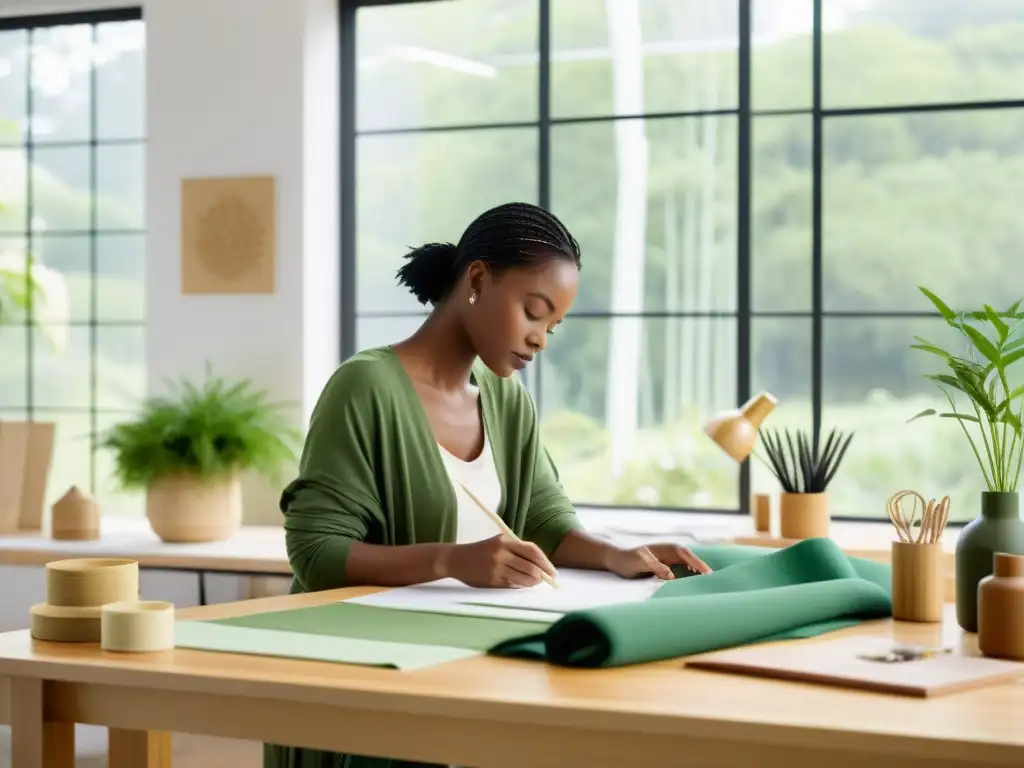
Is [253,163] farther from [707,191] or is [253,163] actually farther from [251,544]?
[707,191]

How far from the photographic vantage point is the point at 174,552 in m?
4.69

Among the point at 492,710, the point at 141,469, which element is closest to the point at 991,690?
the point at 492,710

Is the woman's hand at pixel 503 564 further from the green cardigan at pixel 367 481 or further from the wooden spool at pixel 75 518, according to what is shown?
the wooden spool at pixel 75 518

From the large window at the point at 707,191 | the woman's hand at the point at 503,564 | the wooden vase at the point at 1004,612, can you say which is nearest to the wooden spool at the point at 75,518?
the large window at the point at 707,191

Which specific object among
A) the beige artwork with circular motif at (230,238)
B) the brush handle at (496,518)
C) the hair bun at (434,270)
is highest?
the beige artwork with circular motif at (230,238)

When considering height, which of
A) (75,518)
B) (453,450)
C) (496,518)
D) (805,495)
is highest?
(453,450)

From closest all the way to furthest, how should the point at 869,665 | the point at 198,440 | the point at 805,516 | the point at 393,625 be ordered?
the point at 869,665 < the point at 393,625 < the point at 805,516 < the point at 198,440

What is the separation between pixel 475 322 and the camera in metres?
2.47

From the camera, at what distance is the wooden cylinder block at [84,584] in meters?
1.84

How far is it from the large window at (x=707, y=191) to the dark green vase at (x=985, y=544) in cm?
329

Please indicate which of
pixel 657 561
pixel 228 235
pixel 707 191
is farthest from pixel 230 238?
pixel 657 561

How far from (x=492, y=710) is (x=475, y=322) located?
110 cm

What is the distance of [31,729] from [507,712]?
2.11ft

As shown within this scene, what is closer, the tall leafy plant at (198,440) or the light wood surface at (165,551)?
the light wood surface at (165,551)
